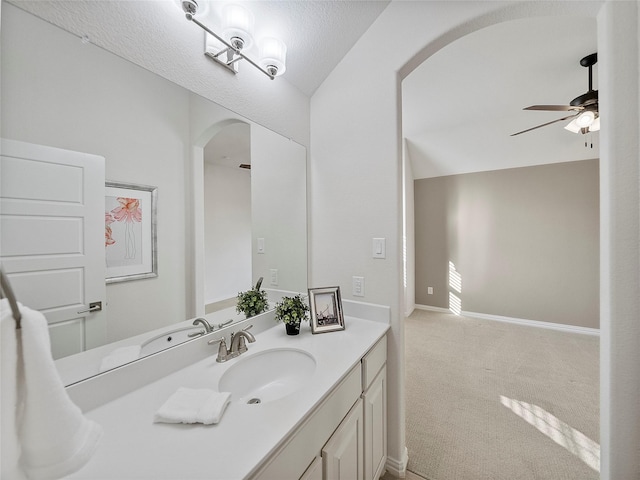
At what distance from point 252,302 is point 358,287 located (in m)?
0.65

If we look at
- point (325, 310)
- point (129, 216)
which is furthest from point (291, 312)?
point (129, 216)

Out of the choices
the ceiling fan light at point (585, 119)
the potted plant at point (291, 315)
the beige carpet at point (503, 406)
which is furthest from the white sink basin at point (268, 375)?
the ceiling fan light at point (585, 119)

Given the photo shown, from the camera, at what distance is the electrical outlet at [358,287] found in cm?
166

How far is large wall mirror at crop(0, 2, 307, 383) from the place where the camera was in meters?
0.75

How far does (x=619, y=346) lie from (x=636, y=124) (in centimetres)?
87

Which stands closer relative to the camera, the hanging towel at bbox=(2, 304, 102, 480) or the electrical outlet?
the hanging towel at bbox=(2, 304, 102, 480)

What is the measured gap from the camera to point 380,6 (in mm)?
1516

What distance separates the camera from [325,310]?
1.51 metres

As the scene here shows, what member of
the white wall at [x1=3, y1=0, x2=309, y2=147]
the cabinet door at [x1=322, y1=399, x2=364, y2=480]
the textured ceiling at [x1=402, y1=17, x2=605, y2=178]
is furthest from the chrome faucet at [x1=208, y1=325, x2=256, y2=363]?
the textured ceiling at [x1=402, y1=17, x2=605, y2=178]

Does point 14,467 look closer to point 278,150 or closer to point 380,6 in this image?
point 278,150

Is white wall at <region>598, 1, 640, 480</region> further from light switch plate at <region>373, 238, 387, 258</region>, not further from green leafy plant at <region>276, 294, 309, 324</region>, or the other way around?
green leafy plant at <region>276, 294, 309, 324</region>

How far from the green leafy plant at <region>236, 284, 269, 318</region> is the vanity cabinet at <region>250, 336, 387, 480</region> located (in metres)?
0.62

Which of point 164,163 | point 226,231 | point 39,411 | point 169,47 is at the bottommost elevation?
point 39,411

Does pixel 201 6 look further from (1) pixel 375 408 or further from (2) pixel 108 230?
(1) pixel 375 408
